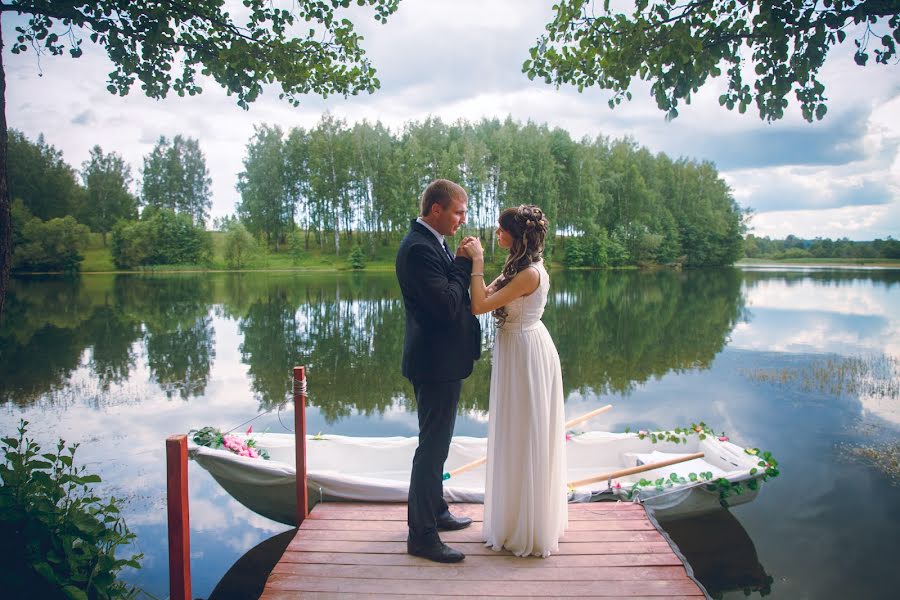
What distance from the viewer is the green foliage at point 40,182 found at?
159 ft

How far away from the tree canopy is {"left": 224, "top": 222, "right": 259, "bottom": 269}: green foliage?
135 feet

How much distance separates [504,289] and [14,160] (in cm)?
5982

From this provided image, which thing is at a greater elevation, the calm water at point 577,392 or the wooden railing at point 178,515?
the wooden railing at point 178,515

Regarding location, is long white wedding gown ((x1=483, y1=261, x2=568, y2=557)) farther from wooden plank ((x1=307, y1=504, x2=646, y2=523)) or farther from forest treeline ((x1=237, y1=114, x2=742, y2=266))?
forest treeline ((x1=237, y1=114, x2=742, y2=266))

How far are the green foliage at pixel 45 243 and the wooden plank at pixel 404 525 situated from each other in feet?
159

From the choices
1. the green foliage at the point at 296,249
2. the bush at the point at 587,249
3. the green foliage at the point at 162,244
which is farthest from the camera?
the bush at the point at 587,249

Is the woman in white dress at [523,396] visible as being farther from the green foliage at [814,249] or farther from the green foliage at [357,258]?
the green foliage at [814,249]

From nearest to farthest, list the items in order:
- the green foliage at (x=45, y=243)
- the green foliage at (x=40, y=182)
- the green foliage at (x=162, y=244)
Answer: the green foliage at (x=45, y=243) → the green foliage at (x=162, y=244) → the green foliage at (x=40, y=182)

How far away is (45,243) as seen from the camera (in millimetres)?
43031

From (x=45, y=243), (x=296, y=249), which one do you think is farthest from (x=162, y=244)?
(x=296, y=249)

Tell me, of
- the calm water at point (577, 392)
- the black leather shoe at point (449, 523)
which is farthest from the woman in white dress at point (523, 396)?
the calm water at point (577, 392)

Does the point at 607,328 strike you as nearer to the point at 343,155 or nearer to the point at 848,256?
the point at 343,155

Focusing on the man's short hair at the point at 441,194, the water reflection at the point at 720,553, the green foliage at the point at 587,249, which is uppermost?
the green foliage at the point at 587,249

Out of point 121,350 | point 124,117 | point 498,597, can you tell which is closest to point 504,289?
point 498,597
